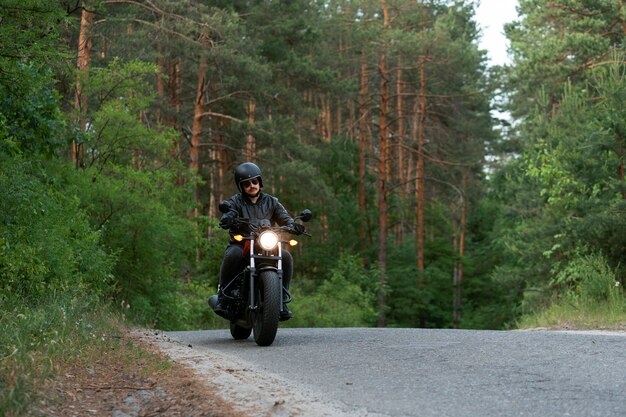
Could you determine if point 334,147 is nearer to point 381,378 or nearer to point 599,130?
point 599,130

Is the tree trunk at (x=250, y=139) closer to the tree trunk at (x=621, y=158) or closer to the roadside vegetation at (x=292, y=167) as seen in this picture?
the roadside vegetation at (x=292, y=167)

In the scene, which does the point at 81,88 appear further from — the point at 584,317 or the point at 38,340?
the point at 38,340

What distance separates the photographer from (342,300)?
35.4 metres

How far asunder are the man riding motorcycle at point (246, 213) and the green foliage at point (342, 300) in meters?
20.6

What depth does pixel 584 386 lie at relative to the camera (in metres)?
6.46

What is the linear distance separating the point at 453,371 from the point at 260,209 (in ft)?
13.9

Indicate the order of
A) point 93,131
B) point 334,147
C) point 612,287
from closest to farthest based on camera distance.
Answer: point 612,287 → point 93,131 → point 334,147

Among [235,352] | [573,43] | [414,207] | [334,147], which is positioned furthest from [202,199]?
[235,352]

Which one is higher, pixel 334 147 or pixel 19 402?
pixel 334 147

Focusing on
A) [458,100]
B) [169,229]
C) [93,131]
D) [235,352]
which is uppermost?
[458,100]

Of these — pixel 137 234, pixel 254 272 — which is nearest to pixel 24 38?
pixel 254 272

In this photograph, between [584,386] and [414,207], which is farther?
[414,207]

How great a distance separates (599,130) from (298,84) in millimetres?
19078

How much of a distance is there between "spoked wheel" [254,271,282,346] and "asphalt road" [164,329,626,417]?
0.60 feet
